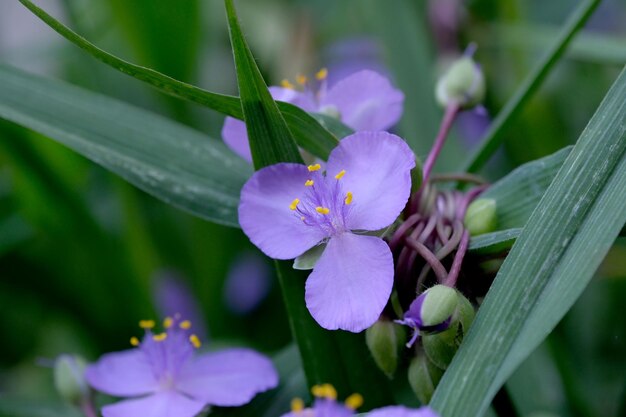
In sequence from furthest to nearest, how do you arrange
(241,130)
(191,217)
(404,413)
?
(191,217)
(241,130)
(404,413)

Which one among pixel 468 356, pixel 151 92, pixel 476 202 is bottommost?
pixel 468 356

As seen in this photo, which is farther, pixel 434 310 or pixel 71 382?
pixel 71 382

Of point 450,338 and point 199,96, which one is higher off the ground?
point 199,96

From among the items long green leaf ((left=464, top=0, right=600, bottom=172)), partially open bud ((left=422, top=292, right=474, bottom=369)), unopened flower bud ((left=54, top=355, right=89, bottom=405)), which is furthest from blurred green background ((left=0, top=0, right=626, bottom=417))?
partially open bud ((left=422, top=292, right=474, bottom=369))

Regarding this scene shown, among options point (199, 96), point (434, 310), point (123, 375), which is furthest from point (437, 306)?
point (123, 375)

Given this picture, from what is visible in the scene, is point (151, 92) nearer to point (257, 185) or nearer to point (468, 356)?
point (257, 185)

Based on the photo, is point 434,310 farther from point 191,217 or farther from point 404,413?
point 191,217

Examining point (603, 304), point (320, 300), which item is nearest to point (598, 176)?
point (320, 300)

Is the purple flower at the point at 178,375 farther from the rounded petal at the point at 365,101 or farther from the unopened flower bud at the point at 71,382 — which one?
the rounded petal at the point at 365,101
